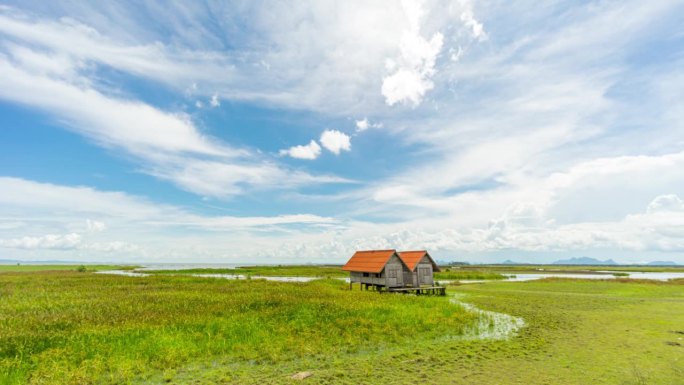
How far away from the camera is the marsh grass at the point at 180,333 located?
10.1 meters

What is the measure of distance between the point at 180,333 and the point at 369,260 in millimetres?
25461

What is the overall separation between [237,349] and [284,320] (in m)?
4.63

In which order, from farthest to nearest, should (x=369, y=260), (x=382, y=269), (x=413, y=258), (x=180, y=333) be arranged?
(x=369, y=260) → (x=413, y=258) → (x=382, y=269) → (x=180, y=333)

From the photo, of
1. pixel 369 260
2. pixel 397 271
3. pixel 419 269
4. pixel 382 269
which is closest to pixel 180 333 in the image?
pixel 382 269

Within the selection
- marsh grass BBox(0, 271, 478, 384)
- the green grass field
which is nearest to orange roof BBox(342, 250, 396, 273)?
marsh grass BBox(0, 271, 478, 384)

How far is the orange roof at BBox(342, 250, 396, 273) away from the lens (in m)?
33.9

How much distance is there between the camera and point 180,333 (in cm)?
1330

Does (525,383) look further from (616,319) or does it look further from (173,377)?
(616,319)

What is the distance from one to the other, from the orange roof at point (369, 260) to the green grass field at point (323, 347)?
1391 cm

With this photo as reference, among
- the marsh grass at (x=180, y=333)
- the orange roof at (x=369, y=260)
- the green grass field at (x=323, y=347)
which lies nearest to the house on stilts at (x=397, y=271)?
the orange roof at (x=369, y=260)

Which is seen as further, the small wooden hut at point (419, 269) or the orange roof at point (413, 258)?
the orange roof at point (413, 258)

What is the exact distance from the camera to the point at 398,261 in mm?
34844

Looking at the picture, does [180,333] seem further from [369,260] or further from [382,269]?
[369,260]

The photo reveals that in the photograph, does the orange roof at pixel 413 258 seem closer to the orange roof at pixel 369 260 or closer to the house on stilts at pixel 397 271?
the house on stilts at pixel 397 271
